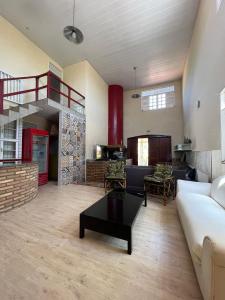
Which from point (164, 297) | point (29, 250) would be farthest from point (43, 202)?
point (164, 297)

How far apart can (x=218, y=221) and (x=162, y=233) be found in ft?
2.68

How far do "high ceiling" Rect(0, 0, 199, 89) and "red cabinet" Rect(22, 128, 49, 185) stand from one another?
11.8 feet

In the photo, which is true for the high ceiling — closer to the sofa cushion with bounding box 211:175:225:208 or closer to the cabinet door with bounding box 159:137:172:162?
the cabinet door with bounding box 159:137:172:162

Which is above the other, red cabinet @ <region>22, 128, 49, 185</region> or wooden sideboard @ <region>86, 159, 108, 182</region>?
red cabinet @ <region>22, 128, 49, 185</region>

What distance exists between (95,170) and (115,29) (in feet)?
17.2

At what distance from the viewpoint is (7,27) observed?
474 centimetres

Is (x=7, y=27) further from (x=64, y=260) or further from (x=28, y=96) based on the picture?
(x=64, y=260)

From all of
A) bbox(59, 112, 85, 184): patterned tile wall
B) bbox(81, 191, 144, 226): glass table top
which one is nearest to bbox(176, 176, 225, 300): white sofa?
bbox(81, 191, 144, 226): glass table top

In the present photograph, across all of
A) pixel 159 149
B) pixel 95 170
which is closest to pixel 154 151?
pixel 159 149

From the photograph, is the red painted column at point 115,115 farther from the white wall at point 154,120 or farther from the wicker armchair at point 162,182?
the wicker armchair at point 162,182

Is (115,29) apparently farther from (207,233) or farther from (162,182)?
(207,233)

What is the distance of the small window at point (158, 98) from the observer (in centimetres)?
829

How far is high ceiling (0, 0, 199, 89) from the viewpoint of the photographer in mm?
4230

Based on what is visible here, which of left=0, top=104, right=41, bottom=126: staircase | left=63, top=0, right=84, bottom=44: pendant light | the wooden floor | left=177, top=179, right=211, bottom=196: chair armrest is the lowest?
the wooden floor
